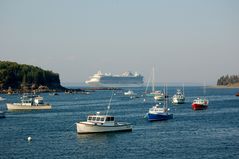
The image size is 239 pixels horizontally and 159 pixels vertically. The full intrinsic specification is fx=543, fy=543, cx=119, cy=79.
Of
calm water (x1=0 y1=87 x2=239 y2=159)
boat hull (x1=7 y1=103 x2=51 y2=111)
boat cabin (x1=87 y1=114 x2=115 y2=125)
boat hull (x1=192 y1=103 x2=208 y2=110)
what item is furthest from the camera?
boat hull (x1=7 y1=103 x2=51 y2=111)

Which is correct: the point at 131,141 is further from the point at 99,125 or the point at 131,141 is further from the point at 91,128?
the point at 91,128

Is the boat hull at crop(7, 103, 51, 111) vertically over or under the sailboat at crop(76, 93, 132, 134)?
over

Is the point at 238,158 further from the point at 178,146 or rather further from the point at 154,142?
the point at 154,142

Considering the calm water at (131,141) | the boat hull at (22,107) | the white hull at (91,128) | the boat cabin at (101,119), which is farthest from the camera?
the boat hull at (22,107)

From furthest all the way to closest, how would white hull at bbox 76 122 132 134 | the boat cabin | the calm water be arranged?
the boat cabin → white hull at bbox 76 122 132 134 → the calm water

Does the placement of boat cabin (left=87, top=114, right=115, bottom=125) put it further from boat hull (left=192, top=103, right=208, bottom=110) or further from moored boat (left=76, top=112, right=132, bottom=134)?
boat hull (left=192, top=103, right=208, bottom=110)

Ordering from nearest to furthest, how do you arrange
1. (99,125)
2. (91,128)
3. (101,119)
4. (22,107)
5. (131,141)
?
(131,141), (91,128), (99,125), (101,119), (22,107)

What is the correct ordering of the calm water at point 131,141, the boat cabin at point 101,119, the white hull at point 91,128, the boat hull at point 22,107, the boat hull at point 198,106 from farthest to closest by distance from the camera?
the boat hull at point 22,107, the boat hull at point 198,106, the boat cabin at point 101,119, the white hull at point 91,128, the calm water at point 131,141

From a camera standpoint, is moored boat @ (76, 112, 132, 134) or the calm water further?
moored boat @ (76, 112, 132, 134)

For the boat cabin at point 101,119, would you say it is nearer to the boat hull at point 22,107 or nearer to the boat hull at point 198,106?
the boat hull at point 198,106

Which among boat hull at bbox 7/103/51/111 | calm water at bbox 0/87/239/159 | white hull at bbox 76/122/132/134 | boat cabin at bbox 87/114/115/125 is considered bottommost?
calm water at bbox 0/87/239/159

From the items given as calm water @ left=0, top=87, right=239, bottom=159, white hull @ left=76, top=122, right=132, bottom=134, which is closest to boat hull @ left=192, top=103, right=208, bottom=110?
calm water @ left=0, top=87, right=239, bottom=159

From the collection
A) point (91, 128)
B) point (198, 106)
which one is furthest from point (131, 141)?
point (198, 106)

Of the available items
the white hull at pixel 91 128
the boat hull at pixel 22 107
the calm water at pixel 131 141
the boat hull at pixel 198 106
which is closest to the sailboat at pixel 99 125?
the white hull at pixel 91 128
